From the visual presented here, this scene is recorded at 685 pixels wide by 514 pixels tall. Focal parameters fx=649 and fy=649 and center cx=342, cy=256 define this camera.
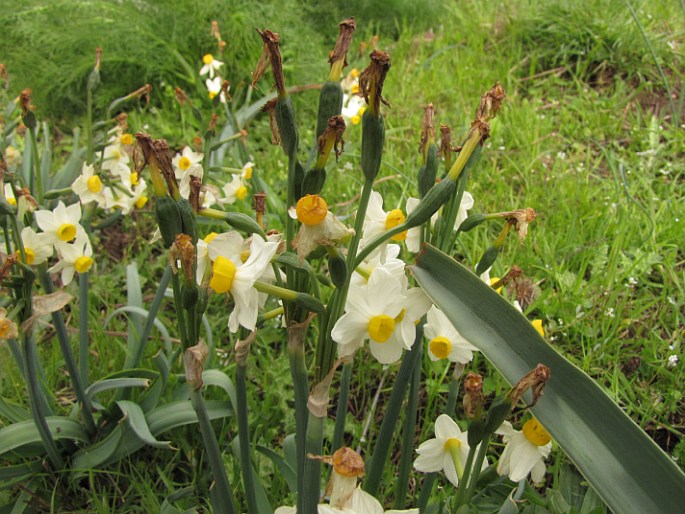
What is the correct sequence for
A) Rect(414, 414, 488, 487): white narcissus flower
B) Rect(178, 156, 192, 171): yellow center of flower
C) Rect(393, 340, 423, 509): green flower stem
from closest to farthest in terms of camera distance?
Rect(414, 414, 488, 487): white narcissus flower < Rect(393, 340, 423, 509): green flower stem < Rect(178, 156, 192, 171): yellow center of flower

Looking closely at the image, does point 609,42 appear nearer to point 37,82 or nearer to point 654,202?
point 654,202

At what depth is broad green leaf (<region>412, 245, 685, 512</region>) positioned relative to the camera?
58cm

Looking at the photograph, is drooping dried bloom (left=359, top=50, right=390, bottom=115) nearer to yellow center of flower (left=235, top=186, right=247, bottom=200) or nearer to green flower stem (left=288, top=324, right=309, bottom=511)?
green flower stem (left=288, top=324, right=309, bottom=511)

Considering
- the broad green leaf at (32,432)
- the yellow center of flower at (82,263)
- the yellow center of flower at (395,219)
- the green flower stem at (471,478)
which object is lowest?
the broad green leaf at (32,432)

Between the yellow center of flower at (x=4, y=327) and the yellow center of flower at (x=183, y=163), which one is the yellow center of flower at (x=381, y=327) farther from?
the yellow center of flower at (x=183, y=163)

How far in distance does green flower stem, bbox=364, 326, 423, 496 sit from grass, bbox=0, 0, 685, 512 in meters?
0.31

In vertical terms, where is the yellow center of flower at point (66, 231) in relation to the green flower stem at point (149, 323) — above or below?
above

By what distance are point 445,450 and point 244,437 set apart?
0.83ft

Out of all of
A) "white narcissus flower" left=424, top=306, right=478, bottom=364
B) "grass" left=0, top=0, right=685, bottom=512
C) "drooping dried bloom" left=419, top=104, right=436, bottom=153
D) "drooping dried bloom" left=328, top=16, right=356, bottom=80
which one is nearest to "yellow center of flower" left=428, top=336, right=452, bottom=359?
"white narcissus flower" left=424, top=306, right=478, bottom=364

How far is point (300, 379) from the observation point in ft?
2.14

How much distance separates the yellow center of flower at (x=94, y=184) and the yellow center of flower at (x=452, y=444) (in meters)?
0.86

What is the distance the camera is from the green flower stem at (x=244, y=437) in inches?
30.0

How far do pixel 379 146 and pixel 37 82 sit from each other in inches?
93.4

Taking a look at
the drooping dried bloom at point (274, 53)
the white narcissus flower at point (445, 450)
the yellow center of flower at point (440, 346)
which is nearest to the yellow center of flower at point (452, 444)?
the white narcissus flower at point (445, 450)
